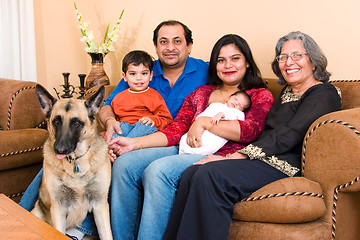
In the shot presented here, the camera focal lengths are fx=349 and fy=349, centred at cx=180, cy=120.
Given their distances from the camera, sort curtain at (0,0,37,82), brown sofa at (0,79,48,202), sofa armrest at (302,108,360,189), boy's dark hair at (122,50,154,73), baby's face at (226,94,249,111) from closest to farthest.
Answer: sofa armrest at (302,108,360,189)
baby's face at (226,94,249,111)
boy's dark hair at (122,50,154,73)
brown sofa at (0,79,48,202)
curtain at (0,0,37,82)

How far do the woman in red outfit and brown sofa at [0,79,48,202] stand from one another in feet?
2.51

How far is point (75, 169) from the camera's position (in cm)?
177

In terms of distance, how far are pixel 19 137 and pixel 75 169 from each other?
85cm

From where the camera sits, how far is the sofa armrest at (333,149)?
1381mm

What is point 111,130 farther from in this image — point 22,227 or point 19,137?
point 22,227

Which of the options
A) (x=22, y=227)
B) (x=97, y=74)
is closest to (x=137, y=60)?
(x=22, y=227)

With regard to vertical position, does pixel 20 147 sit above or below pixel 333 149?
below

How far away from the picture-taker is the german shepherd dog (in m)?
1.73

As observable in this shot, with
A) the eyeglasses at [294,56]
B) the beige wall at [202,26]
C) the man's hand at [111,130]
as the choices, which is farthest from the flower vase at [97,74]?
the eyeglasses at [294,56]

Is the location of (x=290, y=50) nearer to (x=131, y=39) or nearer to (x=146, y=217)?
(x=146, y=217)

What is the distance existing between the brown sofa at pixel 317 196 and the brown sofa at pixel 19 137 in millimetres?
1591

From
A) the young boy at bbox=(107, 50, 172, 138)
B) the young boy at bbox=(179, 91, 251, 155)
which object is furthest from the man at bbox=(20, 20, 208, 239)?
the young boy at bbox=(179, 91, 251, 155)

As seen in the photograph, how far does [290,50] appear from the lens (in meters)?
1.84

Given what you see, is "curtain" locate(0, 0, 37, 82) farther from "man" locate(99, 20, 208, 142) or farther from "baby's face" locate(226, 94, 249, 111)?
"baby's face" locate(226, 94, 249, 111)
